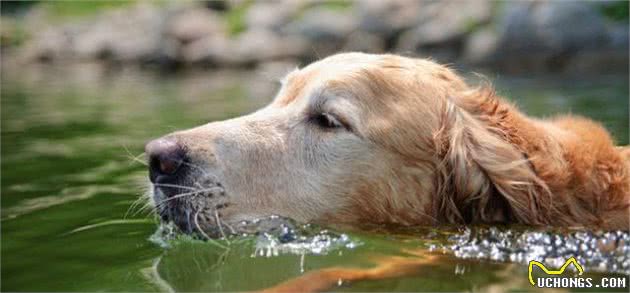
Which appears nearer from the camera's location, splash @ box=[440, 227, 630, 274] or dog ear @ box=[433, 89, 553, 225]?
splash @ box=[440, 227, 630, 274]

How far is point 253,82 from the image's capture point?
19.3 m

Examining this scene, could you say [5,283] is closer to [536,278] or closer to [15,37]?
[536,278]

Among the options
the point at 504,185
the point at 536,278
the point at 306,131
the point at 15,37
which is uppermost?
the point at 15,37

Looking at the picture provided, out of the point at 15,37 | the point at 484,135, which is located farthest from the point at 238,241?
the point at 15,37

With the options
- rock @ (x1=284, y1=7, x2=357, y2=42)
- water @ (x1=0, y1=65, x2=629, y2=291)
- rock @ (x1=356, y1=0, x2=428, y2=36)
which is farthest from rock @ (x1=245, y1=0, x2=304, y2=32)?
water @ (x1=0, y1=65, x2=629, y2=291)

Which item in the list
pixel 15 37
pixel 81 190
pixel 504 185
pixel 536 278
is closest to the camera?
pixel 536 278

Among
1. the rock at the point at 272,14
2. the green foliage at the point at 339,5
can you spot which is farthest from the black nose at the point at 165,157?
the rock at the point at 272,14

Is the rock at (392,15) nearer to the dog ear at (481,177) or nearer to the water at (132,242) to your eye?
the water at (132,242)

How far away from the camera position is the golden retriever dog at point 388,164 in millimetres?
4922

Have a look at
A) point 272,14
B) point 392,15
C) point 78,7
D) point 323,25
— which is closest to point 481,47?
point 392,15

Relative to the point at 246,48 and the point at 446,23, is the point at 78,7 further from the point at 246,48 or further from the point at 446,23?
the point at 446,23

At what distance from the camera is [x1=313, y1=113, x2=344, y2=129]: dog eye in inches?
206

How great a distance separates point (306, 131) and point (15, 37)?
85.8 feet

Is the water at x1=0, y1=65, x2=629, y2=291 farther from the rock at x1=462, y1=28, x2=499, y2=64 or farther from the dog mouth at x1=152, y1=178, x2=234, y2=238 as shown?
the rock at x1=462, y1=28, x2=499, y2=64
